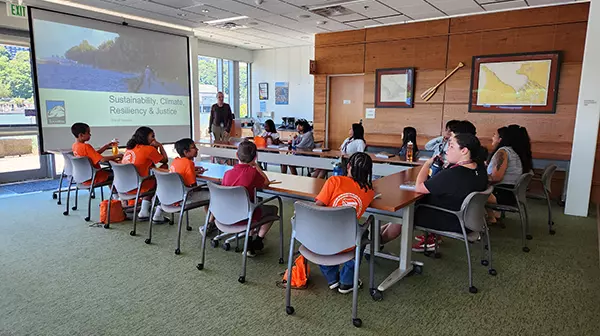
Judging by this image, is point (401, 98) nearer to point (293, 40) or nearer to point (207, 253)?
point (293, 40)

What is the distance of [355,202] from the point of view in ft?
8.18

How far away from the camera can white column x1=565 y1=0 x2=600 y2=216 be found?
4.62 metres

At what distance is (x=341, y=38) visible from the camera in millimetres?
7750

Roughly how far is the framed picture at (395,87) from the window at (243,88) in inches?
206

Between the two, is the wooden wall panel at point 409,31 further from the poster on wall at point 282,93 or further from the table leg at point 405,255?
the table leg at point 405,255

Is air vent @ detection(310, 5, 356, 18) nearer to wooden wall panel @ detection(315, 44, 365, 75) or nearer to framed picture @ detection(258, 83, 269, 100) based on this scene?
wooden wall panel @ detection(315, 44, 365, 75)

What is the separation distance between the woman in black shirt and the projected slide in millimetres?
6289

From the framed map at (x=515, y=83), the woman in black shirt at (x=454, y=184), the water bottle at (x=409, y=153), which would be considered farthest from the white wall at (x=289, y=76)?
the woman in black shirt at (x=454, y=184)

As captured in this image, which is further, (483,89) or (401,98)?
(401,98)

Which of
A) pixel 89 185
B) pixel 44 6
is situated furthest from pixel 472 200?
pixel 44 6

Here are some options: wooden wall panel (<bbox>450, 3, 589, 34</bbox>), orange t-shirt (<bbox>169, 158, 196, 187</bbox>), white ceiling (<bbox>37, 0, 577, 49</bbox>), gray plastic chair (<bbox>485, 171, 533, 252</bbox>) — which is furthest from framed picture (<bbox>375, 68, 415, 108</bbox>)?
orange t-shirt (<bbox>169, 158, 196, 187</bbox>)

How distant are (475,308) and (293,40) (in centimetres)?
810

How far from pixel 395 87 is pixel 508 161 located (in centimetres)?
347

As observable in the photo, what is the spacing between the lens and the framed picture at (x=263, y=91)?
441 inches
